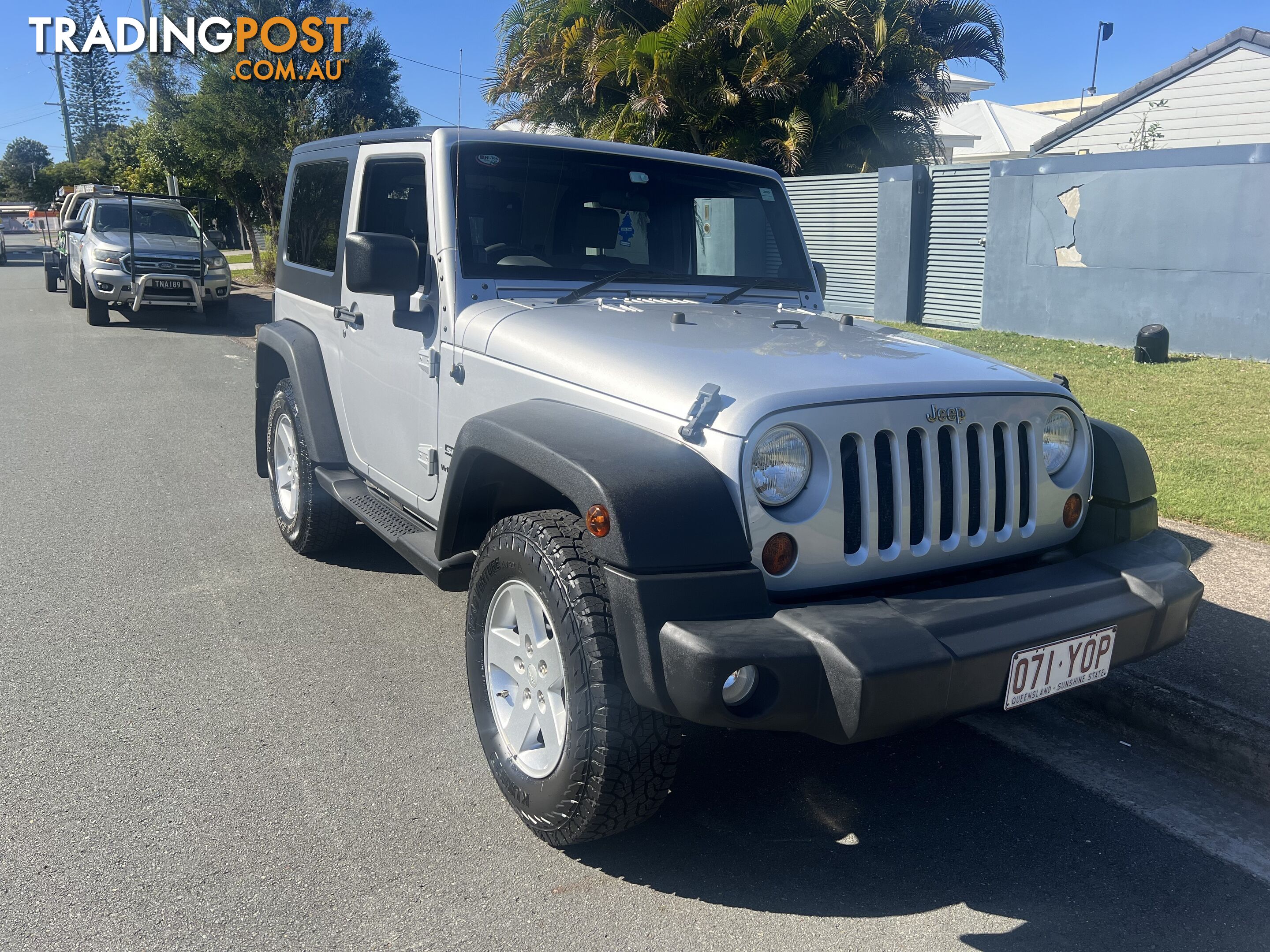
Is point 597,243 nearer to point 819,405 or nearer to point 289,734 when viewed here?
point 819,405

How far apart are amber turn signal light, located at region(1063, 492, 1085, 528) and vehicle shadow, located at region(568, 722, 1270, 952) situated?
867 millimetres

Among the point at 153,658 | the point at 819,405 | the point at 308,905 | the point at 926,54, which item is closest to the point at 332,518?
the point at 153,658

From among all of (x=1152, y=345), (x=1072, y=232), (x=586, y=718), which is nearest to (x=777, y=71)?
(x=1072, y=232)

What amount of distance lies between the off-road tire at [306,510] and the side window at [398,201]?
3.47ft

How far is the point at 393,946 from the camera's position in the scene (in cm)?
254

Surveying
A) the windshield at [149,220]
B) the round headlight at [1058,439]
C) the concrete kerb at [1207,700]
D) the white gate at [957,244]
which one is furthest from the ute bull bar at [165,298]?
the round headlight at [1058,439]

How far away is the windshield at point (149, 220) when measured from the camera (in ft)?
52.7

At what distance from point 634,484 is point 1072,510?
1.48m

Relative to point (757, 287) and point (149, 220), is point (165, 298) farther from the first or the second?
point (757, 287)

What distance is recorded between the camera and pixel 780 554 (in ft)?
8.66

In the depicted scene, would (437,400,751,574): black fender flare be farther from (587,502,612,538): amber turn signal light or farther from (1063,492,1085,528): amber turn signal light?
(1063,492,1085,528): amber turn signal light

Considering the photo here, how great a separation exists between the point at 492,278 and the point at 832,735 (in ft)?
6.89

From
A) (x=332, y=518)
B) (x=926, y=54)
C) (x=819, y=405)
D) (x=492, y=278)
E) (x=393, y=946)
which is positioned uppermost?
(x=926, y=54)

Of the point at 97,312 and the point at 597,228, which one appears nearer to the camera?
the point at 597,228
